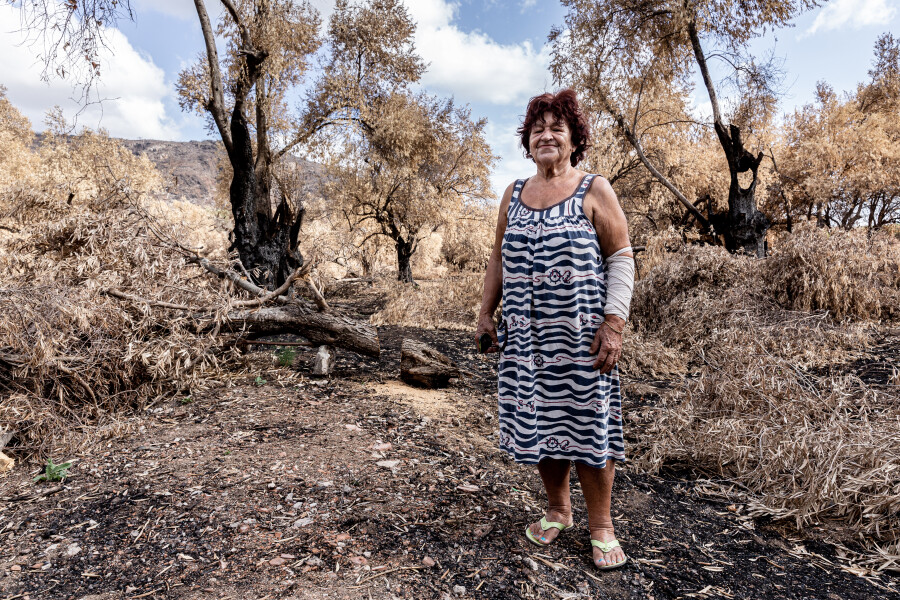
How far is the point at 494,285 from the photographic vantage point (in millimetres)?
2512

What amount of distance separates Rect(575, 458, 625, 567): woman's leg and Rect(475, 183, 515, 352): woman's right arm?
27.5 inches

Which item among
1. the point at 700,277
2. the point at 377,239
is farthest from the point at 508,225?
the point at 377,239

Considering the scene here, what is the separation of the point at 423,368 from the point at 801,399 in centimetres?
323

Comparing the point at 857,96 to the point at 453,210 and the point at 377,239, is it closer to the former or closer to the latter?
the point at 453,210

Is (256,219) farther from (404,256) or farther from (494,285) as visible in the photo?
(494,285)

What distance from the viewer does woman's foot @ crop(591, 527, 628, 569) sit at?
2211 mm

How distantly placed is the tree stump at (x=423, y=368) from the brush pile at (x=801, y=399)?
2.07 m

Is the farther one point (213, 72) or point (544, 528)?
point (213, 72)

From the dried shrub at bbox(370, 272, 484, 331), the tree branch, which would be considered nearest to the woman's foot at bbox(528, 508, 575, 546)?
the dried shrub at bbox(370, 272, 484, 331)

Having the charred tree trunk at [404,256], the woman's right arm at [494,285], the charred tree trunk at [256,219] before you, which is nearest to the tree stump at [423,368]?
the woman's right arm at [494,285]

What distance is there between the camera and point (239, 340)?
5.09 metres

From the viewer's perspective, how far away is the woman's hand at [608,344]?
2.06m

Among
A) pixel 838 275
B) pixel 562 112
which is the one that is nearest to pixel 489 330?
pixel 562 112

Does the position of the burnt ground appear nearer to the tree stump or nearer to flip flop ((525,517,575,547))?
flip flop ((525,517,575,547))
